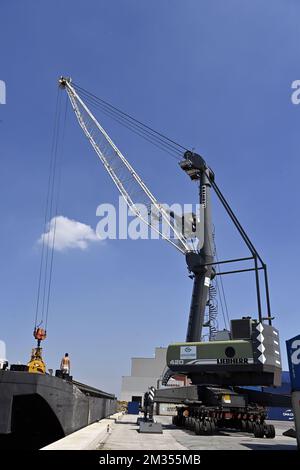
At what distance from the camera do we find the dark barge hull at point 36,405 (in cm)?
1282

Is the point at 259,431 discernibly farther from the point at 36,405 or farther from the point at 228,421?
the point at 36,405

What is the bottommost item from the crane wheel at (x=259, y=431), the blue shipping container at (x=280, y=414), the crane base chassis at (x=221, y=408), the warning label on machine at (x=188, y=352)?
the blue shipping container at (x=280, y=414)

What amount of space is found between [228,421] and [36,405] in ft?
33.6

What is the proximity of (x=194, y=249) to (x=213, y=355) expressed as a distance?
15982mm

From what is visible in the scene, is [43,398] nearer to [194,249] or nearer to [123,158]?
[194,249]

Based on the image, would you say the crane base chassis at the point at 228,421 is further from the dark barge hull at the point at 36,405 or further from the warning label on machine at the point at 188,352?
the dark barge hull at the point at 36,405

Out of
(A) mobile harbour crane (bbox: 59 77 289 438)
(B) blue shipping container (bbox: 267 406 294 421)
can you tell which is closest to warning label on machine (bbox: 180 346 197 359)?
(A) mobile harbour crane (bbox: 59 77 289 438)

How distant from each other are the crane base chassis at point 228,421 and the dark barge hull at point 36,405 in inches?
220

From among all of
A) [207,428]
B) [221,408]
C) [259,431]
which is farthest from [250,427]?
[207,428]

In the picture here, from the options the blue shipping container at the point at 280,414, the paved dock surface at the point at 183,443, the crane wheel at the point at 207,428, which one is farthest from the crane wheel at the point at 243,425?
the blue shipping container at the point at 280,414
